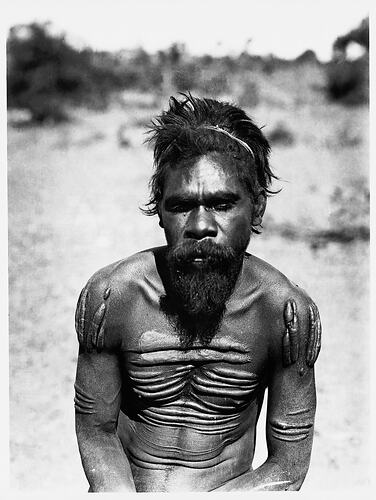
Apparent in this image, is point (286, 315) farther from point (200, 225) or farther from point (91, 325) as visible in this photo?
point (91, 325)

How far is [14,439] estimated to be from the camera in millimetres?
5902

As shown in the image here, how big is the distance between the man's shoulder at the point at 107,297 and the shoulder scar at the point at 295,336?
43 centimetres

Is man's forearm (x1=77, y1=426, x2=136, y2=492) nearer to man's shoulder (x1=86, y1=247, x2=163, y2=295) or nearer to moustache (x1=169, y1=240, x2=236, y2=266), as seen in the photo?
man's shoulder (x1=86, y1=247, x2=163, y2=295)

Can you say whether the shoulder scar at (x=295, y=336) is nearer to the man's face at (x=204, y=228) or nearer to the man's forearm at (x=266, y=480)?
the man's face at (x=204, y=228)

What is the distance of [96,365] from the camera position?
3482mm

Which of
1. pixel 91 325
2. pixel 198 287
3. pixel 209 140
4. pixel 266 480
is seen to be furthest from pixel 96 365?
pixel 209 140

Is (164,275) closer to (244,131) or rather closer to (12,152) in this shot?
(244,131)

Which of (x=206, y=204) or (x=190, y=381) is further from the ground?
(x=206, y=204)

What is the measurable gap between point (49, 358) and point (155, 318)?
11.0ft

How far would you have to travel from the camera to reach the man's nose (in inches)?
126

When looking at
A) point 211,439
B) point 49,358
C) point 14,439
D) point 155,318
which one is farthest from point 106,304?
point 49,358

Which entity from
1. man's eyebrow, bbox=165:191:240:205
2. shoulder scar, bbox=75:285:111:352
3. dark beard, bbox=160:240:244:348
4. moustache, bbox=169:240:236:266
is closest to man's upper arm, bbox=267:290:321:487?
dark beard, bbox=160:240:244:348

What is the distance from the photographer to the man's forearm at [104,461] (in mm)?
3428

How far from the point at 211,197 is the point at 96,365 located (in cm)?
69
